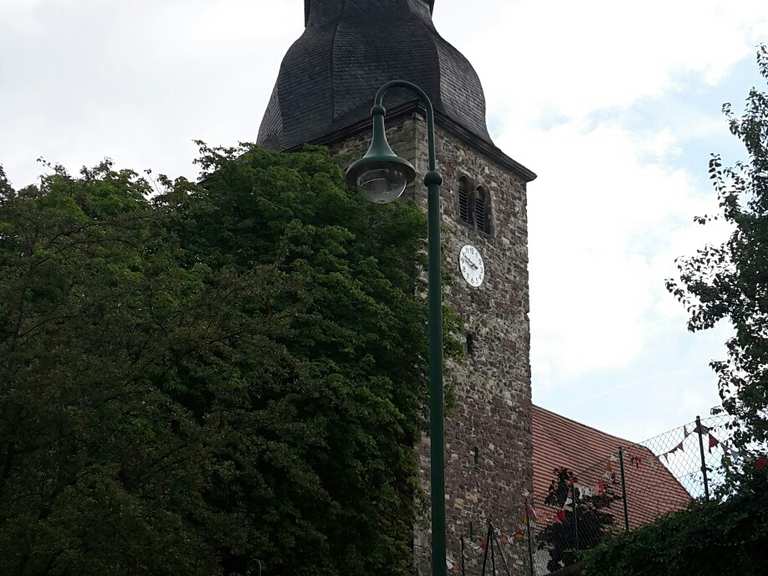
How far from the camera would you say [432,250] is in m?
11.1

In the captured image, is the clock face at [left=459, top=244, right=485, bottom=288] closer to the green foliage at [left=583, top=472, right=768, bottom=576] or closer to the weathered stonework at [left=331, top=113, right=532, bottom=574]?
the weathered stonework at [left=331, top=113, right=532, bottom=574]

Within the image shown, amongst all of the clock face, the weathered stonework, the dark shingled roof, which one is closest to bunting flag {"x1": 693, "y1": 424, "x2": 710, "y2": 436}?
the weathered stonework

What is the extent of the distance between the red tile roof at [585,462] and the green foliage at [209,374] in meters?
4.55

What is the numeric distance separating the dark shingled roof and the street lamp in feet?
53.5

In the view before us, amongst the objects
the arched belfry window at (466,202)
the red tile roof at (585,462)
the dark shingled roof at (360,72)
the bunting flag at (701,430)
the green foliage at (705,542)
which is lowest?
the green foliage at (705,542)

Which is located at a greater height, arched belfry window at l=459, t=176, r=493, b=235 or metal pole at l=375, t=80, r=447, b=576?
arched belfry window at l=459, t=176, r=493, b=235

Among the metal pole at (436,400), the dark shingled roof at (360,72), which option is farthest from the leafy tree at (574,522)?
the dark shingled roof at (360,72)

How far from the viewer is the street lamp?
9.98 m

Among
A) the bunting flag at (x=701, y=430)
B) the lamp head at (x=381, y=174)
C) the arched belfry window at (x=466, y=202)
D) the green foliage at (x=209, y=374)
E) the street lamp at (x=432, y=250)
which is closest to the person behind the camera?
the street lamp at (x=432, y=250)

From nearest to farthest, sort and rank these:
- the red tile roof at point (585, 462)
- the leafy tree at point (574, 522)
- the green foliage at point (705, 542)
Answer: the green foliage at point (705, 542)
the leafy tree at point (574, 522)
the red tile roof at point (585, 462)

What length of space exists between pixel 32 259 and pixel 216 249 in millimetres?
7683

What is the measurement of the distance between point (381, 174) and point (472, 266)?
15396mm

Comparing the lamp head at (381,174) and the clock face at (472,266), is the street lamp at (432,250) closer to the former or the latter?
the lamp head at (381,174)

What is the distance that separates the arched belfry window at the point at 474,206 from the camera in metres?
27.5
